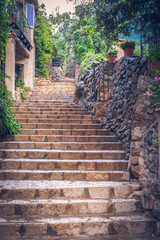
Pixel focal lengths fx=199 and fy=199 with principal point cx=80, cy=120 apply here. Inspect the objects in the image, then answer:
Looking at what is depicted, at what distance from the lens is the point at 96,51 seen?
36.8 ft

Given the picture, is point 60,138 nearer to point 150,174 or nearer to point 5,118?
point 5,118

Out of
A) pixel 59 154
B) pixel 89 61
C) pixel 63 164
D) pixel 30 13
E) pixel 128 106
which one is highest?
pixel 30 13

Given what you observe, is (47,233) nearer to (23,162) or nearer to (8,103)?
(23,162)

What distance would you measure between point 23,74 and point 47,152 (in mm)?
8036

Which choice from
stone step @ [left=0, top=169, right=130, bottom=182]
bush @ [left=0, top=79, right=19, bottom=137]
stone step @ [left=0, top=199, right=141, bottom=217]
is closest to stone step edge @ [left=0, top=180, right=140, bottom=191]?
stone step @ [left=0, top=169, right=130, bottom=182]

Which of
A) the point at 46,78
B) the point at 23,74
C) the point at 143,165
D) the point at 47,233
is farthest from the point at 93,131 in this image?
the point at 46,78

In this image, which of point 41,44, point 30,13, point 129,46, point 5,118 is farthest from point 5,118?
point 41,44

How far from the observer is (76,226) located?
2352 millimetres

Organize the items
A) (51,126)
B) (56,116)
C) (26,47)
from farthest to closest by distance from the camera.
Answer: (26,47)
(56,116)
(51,126)

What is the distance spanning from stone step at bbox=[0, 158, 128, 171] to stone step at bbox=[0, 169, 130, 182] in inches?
7.1

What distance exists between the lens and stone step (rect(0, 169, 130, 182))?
10.5ft

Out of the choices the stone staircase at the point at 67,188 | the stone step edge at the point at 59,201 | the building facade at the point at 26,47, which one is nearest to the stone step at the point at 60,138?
the stone staircase at the point at 67,188

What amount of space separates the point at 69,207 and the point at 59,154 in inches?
49.7

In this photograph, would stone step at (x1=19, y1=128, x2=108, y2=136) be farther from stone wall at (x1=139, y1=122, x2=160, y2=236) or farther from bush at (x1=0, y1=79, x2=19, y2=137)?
stone wall at (x1=139, y1=122, x2=160, y2=236)
